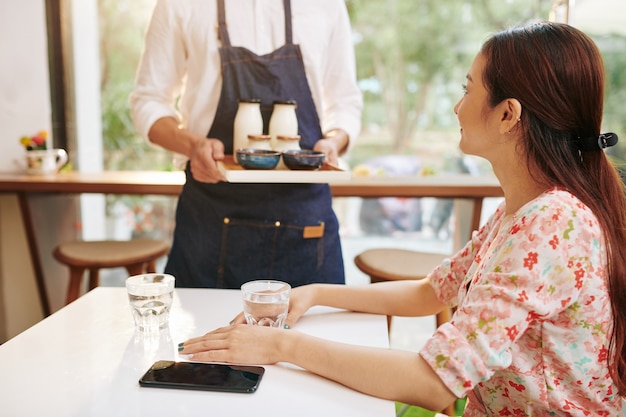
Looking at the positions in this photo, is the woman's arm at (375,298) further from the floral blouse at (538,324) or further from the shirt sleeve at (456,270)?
the floral blouse at (538,324)

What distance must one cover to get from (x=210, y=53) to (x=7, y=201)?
74.6 inches

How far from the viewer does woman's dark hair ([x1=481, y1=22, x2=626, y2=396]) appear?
1.11 meters

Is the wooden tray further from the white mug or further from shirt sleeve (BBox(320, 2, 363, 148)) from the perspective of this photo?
the white mug

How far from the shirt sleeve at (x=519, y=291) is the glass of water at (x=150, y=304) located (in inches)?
21.7

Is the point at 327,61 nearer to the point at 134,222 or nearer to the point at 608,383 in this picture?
the point at 608,383

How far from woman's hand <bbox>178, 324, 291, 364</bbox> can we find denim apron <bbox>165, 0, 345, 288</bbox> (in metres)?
0.74

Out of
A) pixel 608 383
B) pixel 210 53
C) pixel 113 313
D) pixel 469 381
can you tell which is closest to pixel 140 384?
pixel 113 313

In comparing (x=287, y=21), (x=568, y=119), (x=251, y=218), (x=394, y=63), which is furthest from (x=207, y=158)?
(x=394, y=63)

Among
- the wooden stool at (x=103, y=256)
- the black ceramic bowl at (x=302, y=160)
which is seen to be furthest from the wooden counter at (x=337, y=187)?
the black ceramic bowl at (x=302, y=160)

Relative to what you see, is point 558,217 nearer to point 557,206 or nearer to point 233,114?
point 557,206

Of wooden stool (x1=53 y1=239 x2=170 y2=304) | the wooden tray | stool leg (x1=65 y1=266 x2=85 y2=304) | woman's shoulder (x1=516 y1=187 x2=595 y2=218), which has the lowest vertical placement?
stool leg (x1=65 y1=266 x2=85 y2=304)

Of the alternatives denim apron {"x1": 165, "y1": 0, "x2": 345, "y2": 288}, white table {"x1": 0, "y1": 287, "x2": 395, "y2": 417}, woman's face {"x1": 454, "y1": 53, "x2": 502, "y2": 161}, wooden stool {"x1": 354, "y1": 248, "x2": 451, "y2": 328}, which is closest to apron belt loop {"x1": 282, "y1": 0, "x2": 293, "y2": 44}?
denim apron {"x1": 165, "y1": 0, "x2": 345, "y2": 288}

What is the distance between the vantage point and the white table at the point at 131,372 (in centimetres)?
95

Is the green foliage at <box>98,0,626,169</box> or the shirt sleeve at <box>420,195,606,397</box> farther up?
the green foliage at <box>98,0,626,169</box>
